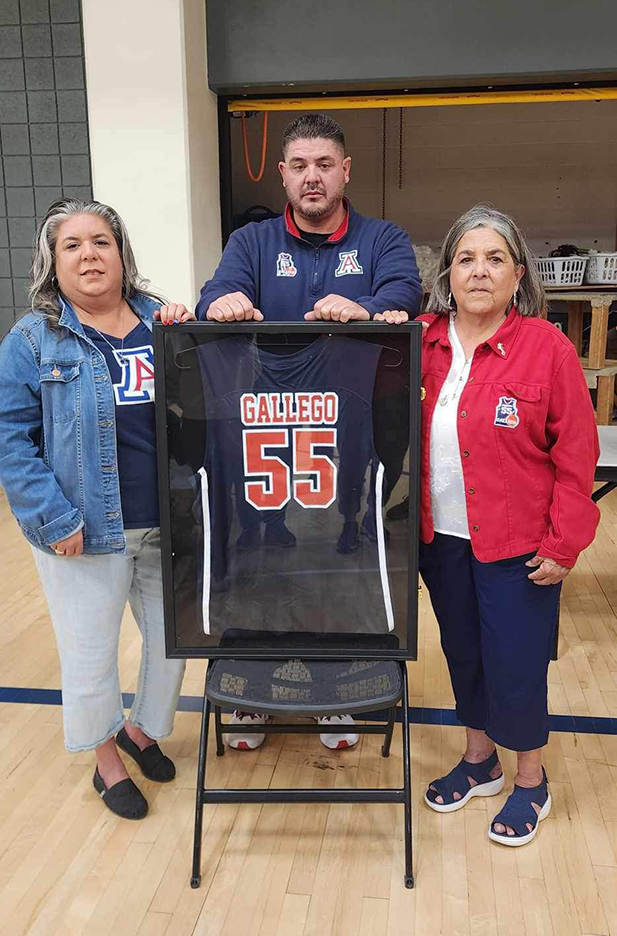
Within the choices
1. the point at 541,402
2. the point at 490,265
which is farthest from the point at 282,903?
the point at 490,265

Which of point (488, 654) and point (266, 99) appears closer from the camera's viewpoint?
point (488, 654)

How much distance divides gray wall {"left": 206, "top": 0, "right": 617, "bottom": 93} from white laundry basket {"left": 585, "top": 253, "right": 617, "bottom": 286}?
1.50m

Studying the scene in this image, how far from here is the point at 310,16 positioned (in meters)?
4.43

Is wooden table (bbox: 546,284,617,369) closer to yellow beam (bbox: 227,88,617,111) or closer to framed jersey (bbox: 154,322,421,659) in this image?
yellow beam (bbox: 227,88,617,111)

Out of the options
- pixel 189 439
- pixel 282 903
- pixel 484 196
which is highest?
pixel 484 196

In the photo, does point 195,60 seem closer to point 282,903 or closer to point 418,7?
point 418,7

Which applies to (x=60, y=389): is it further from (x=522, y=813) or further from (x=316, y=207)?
(x=522, y=813)

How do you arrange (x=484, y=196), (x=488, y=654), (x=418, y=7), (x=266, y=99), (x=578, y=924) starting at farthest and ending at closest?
1. (x=484, y=196)
2. (x=266, y=99)
3. (x=418, y=7)
4. (x=488, y=654)
5. (x=578, y=924)

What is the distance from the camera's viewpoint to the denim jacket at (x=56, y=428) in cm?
180

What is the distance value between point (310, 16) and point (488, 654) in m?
3.85

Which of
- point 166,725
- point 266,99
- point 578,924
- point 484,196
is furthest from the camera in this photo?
point 484,196

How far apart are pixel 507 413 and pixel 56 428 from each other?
1.00 metres

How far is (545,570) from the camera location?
5.90ft

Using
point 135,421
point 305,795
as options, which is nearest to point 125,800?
point 305,795
